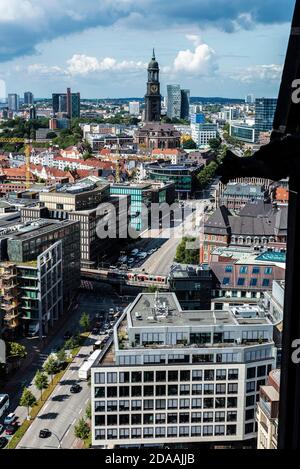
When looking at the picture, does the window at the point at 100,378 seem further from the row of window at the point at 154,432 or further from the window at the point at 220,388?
the window at the point at 220,388

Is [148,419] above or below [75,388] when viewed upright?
above

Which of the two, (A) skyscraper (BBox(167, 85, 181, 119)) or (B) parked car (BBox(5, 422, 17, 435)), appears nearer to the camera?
(B) parked car (BBox(5, 422, 17, 435))

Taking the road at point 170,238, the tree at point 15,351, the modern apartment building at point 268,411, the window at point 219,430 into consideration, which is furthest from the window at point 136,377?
the road at point 170,238

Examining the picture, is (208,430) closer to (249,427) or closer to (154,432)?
(249,427)

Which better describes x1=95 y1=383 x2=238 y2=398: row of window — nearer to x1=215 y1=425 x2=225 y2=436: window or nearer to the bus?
x1=215 y1=425 x2=225 y2=436: window

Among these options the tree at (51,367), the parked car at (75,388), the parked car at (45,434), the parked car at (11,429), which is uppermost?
the tree at (51,367)

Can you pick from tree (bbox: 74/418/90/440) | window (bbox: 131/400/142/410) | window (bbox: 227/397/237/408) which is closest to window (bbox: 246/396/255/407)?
window (bbox: 227/397/237/408)

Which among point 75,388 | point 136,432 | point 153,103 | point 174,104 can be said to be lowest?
point 75,388

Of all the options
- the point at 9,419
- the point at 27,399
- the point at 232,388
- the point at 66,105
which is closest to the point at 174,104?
the point at 66,105
